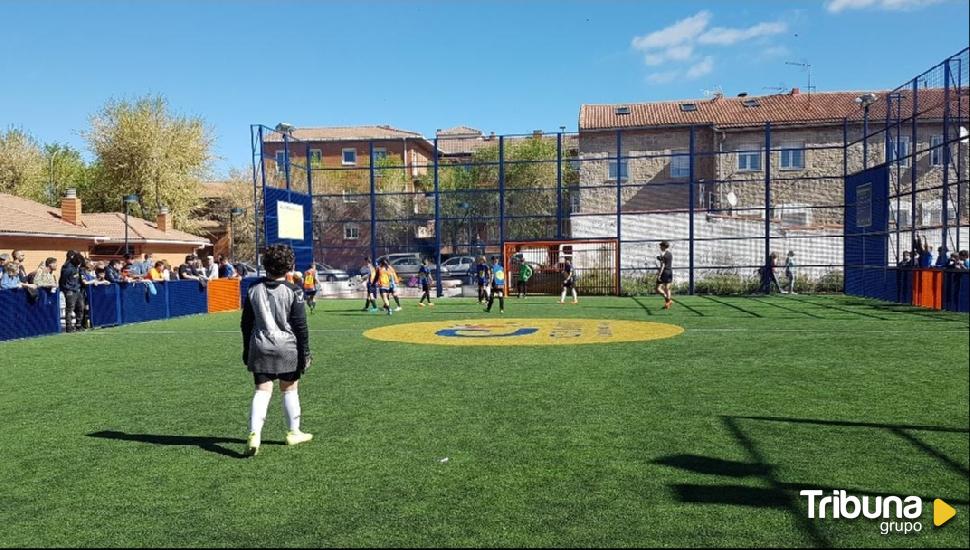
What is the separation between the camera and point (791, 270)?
29844mm

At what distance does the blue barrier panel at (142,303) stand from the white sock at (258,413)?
15436 mm

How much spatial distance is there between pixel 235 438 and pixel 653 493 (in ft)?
13.6

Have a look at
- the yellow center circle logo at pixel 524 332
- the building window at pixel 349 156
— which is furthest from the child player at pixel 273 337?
the building window at pixel 349 156

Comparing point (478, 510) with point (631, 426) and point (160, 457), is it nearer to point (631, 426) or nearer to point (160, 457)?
point (631, 426)

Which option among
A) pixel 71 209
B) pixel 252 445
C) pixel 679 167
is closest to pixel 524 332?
pixel 252 445

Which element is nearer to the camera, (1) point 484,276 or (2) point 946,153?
(2) point 946,153

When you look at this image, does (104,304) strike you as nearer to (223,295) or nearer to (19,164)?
(223,295)

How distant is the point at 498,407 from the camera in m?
8.07

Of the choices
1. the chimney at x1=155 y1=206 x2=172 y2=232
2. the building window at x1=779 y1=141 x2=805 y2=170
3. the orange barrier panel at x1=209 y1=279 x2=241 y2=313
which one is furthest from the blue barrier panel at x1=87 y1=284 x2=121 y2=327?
the building window at x1=779 y1=141 x2=805 y2=170

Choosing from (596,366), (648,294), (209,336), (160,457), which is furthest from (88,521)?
(648,294)

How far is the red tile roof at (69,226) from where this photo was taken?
33469 mm

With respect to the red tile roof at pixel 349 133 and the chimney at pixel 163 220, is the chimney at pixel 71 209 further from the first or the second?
the red tile roof at pixel 349 133

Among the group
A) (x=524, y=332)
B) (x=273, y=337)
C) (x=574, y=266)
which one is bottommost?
(x=524, y=332)

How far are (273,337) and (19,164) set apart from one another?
53.1m
